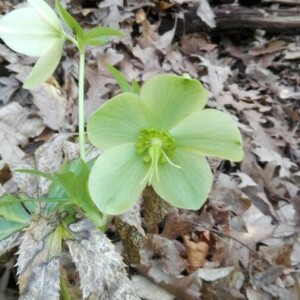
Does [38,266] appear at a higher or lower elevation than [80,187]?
lower

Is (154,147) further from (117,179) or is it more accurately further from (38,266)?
(38,266)

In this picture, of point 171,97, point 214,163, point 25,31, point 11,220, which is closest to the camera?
point 171,97

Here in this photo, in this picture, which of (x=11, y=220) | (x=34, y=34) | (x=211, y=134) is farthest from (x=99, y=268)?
(x=34, y=34)

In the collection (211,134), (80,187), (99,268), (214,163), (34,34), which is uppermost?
(34,34)

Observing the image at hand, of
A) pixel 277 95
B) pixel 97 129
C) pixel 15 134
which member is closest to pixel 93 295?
pixel 97 129

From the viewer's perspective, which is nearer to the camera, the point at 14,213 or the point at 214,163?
the point at 14,213

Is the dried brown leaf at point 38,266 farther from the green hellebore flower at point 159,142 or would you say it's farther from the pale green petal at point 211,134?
the pale green petal at point 211,134
